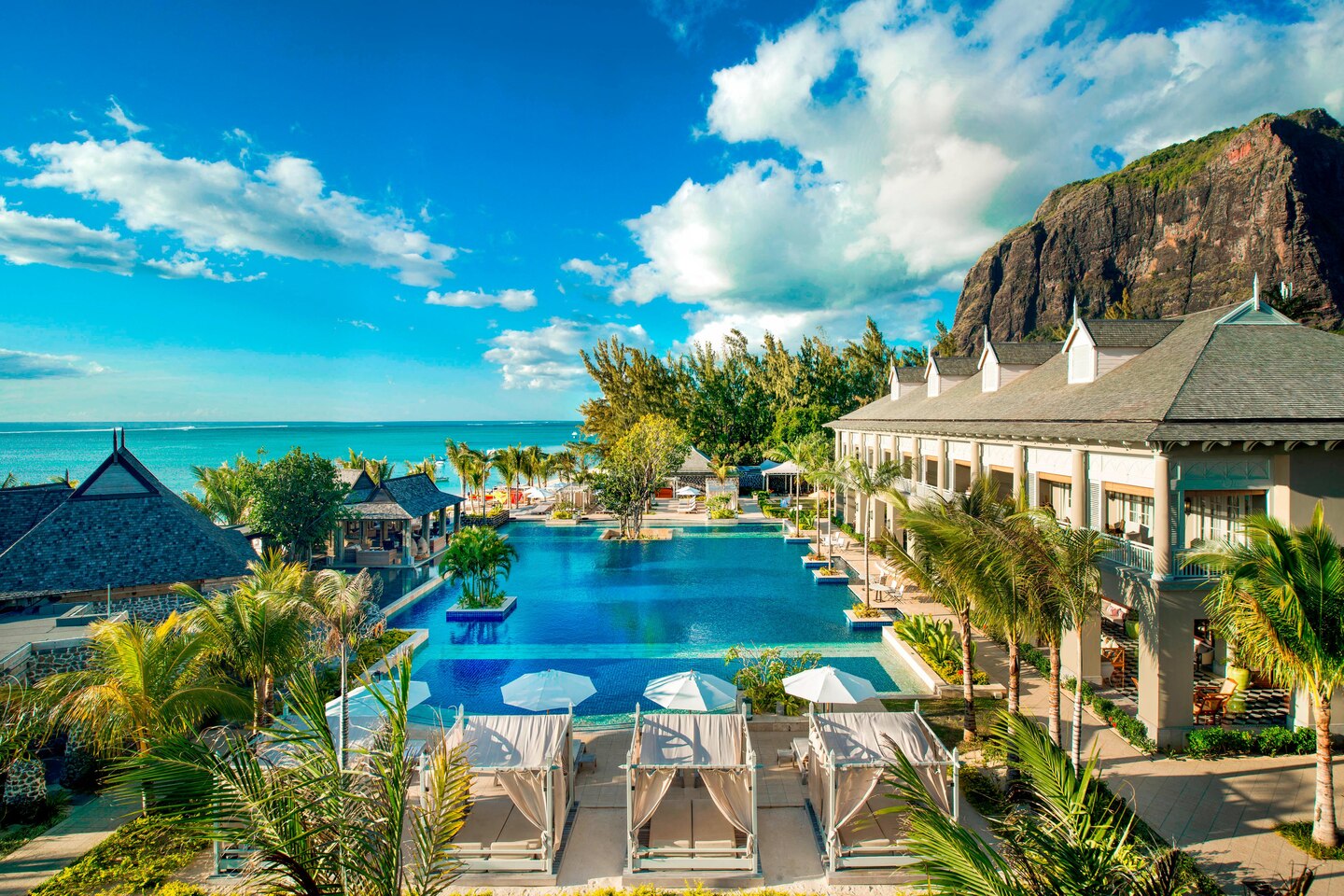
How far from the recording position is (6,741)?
9062 mm

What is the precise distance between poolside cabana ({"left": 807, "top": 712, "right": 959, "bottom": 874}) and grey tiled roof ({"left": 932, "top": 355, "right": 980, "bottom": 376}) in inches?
785

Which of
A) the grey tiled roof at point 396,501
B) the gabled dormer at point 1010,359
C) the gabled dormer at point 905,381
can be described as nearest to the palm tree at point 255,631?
the grey tiled roof at point 396,501

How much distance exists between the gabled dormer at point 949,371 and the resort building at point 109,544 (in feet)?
80.7

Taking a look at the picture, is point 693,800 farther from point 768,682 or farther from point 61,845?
point 61,845

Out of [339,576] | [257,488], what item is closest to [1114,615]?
[339,576]

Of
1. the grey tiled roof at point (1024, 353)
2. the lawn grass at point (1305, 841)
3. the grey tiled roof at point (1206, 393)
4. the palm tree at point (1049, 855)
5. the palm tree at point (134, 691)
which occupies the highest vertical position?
the grey tiled roof at point (1024, 353)

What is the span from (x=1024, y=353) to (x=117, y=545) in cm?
2559

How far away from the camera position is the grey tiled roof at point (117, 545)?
46.4ft

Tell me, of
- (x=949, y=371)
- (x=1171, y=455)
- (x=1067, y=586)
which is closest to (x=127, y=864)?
(x=1067, y=586)

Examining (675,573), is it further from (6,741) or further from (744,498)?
(744,498)

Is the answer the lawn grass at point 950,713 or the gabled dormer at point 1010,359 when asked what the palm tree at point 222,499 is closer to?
the lawn grass at point 950,713

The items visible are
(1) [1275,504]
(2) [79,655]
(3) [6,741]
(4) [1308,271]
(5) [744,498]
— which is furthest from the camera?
(4) [1308,271]

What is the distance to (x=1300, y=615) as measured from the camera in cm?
798

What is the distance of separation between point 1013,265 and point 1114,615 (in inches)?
4966
